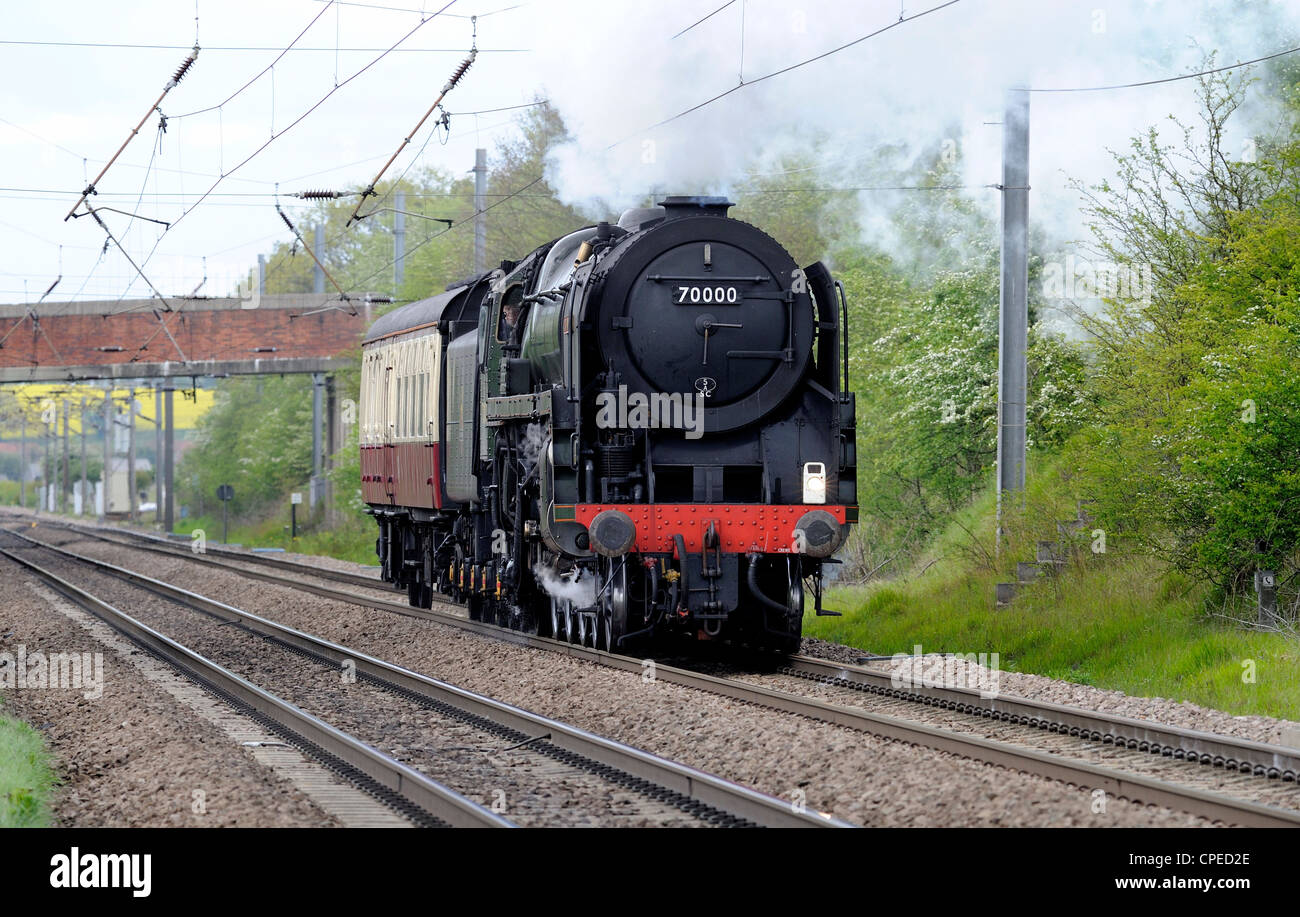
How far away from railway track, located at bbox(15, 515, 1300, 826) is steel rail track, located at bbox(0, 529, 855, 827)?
1.57m

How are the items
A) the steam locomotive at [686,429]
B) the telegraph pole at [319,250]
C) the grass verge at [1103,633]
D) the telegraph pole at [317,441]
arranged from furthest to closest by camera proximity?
1. the telegraph pole at [317,441]
2. the telegraph pole at [319,250]
3. the steam locomotive at [686,429]
4. the grass verge at [1103,633]

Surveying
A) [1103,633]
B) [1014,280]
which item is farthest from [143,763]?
[1014,280]

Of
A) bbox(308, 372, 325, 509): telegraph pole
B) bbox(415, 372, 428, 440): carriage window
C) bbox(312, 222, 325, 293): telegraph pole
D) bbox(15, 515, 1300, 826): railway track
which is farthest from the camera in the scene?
bbox(308, 372, 325, 509): telegraph pole

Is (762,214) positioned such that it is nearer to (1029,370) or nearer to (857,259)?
(857,259)

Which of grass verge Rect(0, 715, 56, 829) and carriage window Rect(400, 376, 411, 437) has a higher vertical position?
carriage window Rect(400, 376, 411, 437)

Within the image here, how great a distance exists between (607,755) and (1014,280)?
8.78m

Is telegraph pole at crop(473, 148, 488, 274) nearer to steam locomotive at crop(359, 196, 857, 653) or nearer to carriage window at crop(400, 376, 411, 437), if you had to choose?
carriage window at crop(400, 376, 411, 437)

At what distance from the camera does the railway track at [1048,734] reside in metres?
7.53

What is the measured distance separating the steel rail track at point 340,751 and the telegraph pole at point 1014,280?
326 inches

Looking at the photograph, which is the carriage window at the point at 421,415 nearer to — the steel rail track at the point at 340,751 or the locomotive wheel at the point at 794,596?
the steel rail track at the point at 340,751

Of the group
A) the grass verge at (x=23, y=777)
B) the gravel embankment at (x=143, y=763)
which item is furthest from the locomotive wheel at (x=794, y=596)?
the grass verge at (x=23, y=777)

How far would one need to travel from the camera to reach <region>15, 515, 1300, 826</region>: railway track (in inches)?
297

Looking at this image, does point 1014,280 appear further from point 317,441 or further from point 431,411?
point 317,441

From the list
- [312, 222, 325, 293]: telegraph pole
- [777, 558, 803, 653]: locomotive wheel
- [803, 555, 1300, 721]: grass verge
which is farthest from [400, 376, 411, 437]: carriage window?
[312, 222, 325, 293]: telegraph pole
